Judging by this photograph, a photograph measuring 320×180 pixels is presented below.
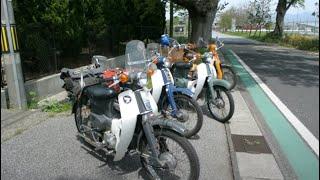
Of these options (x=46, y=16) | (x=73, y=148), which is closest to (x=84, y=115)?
(x=73, y=148)

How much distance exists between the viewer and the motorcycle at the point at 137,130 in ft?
11.9

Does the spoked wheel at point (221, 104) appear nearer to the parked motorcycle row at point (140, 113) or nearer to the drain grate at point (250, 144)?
the parked motorcycle row at point (140, 113)

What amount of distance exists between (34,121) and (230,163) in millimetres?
3340

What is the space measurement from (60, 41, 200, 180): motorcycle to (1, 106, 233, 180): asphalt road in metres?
0.27

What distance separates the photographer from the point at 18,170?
4.15 m

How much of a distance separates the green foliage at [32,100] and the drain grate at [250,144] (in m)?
3.68

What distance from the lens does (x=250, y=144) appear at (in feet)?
16.3

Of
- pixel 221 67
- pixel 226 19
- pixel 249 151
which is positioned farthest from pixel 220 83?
pixel 226 19

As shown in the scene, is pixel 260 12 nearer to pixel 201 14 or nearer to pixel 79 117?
pixel 201 14

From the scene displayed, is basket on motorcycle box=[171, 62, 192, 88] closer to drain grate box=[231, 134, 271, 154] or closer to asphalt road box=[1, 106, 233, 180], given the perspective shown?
asphalt road box=[1, 106, 233, 180]

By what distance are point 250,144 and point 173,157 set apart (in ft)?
5.45

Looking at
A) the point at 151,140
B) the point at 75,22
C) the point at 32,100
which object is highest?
the point at 75,22

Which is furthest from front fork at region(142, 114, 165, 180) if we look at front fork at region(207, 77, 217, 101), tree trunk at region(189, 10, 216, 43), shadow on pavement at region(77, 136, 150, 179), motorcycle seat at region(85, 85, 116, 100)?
tree trunk at region(189, 10, 216, 43)

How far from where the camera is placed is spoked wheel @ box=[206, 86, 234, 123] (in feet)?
19.2
